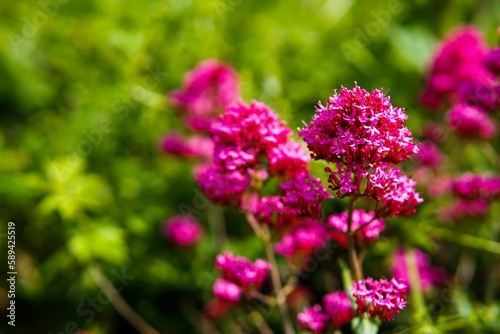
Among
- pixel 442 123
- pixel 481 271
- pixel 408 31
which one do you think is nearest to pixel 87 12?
pixel 408 31

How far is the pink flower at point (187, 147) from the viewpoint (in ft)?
11.3

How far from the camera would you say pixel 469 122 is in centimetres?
287

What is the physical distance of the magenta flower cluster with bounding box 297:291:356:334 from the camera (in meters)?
1.77

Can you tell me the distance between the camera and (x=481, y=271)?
11.0 feet

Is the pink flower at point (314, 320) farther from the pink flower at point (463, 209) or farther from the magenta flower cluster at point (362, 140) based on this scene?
the pink flower at point (463, 209)

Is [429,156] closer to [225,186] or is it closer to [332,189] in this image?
[225,186]

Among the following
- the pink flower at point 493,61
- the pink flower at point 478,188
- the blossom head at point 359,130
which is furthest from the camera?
the pink flower at point 478,188

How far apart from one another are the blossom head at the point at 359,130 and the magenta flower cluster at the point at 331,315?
0.47m

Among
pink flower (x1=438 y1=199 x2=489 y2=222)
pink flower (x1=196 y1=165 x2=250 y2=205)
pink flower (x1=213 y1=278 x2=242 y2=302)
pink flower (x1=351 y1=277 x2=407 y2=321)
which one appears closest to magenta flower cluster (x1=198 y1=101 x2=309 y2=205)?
pink flower (x1=196 y1=165 x2=250 y2=205)

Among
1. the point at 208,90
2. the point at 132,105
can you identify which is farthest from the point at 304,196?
the point at 132,105

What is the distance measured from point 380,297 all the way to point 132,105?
2637 mm

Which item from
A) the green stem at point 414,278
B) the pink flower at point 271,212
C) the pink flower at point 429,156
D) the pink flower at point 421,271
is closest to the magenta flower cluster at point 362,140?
the pink flower at point 271,212

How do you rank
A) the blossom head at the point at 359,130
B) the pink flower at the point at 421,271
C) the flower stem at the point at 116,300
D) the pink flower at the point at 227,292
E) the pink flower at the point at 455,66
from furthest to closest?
1. the flower stem at the point at 116,300
2. the pink flower at the point at 455,66
3. the pink flower at the point at 421,271
4. the pink flower at the point at 227,292
5. the blossom head at the point at 359,130

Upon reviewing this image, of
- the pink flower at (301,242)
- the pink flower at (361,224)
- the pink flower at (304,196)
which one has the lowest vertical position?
the pink flower at (304,196)
